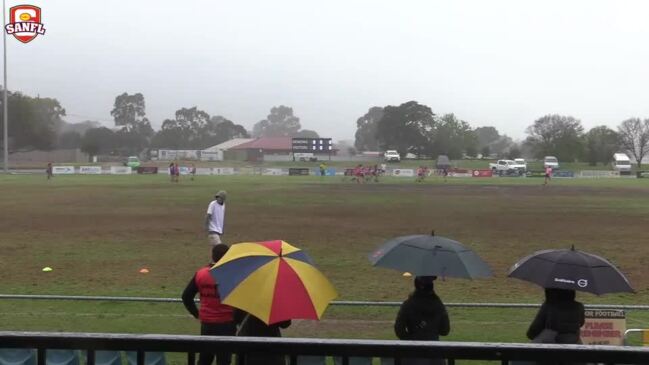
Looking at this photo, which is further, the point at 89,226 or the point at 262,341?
the point at 89,226

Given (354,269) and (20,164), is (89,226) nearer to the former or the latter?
(354,269)

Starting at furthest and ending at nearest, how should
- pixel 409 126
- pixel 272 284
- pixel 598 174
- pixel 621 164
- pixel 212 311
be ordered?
pixel 409 126 < pixel 621 164 < pixel 598 174 < pixel 212 311 < pixel 272 284

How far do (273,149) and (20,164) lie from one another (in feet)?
143

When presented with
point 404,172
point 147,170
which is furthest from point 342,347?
point 404,172

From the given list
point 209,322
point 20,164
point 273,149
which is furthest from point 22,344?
point 273,149

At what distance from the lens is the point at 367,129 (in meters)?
160

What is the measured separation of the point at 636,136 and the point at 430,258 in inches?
4310

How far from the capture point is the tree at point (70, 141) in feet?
338

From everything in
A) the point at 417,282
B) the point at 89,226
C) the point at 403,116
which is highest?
the point at 403,116

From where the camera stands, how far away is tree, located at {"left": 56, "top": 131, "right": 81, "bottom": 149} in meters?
103

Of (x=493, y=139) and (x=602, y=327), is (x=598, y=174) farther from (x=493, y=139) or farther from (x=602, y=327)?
(x=493, y=139)

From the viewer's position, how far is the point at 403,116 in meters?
102

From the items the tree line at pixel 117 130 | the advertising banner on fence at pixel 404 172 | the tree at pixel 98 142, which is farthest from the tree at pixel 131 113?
the advertising banner on fence at pixel 404 172

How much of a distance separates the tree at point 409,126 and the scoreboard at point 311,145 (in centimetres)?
1085
